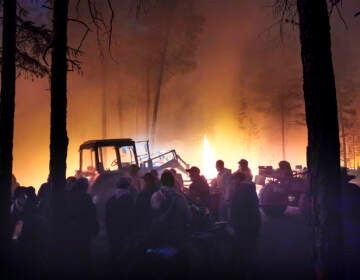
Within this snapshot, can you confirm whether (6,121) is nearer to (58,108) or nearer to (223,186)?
(58,108)

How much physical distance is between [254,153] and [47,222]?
4005 centimetres

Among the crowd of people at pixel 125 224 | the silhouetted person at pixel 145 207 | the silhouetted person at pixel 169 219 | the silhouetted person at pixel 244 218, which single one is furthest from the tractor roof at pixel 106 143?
the silhouetted person at pixel 244 218

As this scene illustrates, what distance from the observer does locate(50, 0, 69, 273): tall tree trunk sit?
6891 mm

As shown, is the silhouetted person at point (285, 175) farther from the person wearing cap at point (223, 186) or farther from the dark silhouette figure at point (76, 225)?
the dark silhouette figure at point (76, 225)

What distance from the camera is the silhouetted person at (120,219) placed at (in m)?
7.16

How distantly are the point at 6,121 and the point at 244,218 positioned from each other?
17.2ft

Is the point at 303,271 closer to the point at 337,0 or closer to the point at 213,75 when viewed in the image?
the point at 337,0

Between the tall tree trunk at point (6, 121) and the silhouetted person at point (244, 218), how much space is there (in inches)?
178

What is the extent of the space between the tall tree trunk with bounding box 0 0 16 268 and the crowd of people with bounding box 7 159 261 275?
30 centimetres

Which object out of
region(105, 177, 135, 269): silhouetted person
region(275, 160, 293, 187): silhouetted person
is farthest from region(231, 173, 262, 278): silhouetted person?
region(275, 160, 293, 187): silhouetted person

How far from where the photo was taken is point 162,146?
37594 mm

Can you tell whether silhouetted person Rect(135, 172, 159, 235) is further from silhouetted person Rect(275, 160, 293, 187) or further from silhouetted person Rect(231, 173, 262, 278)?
silhouetted person Rect(275, 160, 293, 187)

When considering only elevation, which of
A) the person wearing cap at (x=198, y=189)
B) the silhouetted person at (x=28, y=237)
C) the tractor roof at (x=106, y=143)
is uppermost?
the tractor roof at (x=106, y=143)

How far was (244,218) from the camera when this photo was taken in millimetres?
7223
